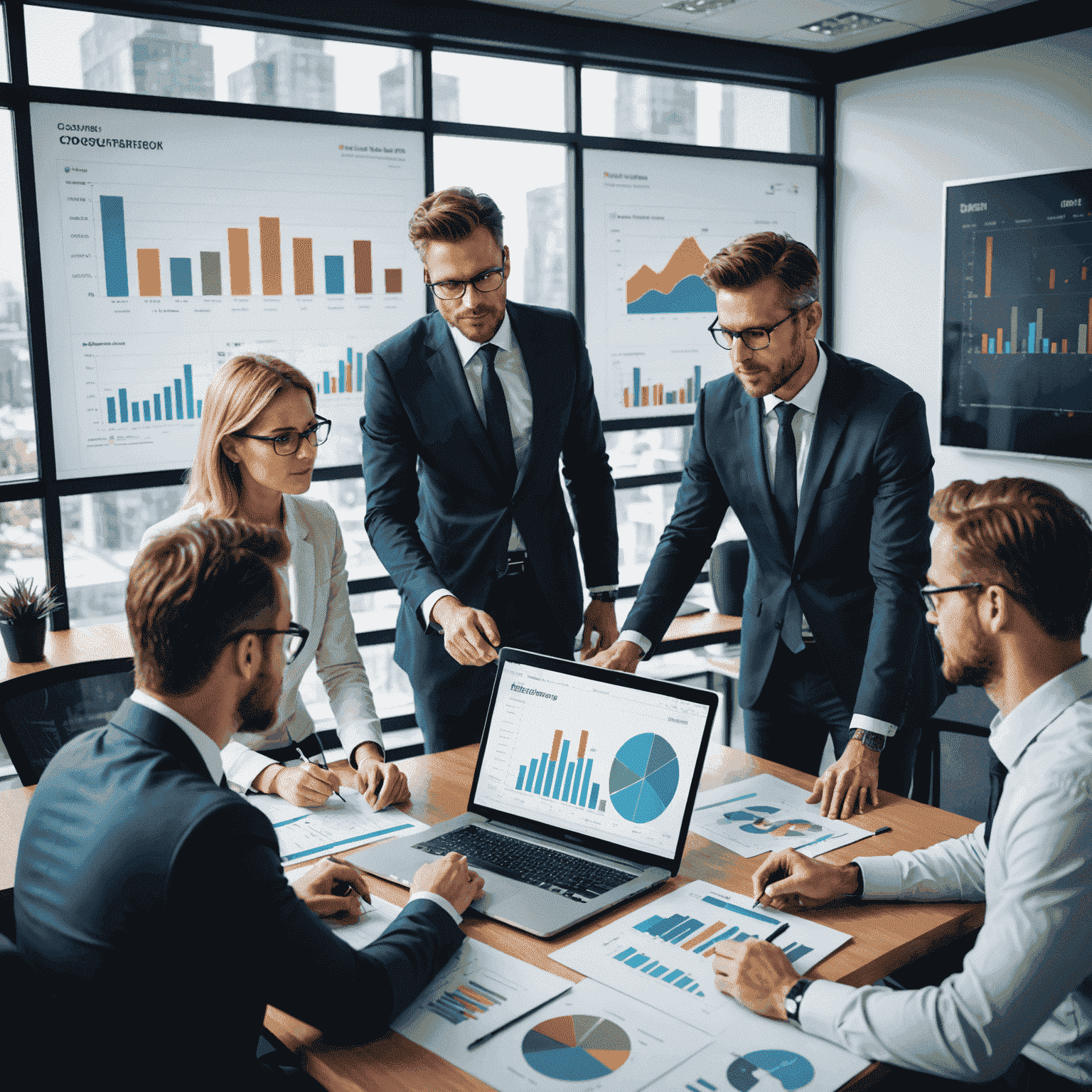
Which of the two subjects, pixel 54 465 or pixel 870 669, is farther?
pixel 54 465

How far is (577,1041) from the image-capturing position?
4.01 feet

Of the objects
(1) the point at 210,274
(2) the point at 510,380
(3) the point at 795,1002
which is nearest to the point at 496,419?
(2) the point at 510,380

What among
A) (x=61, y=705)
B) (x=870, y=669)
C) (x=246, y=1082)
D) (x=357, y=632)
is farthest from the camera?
(x=357, y=632)

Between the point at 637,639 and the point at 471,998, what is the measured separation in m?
1.02

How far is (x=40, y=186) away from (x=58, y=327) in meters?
0.45

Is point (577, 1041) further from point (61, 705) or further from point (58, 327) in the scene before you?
point (58, 327)

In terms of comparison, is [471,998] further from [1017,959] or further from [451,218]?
[451,218]

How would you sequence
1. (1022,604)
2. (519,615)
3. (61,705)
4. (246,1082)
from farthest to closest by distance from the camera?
(519,615) → (61,705) → (1022,604) → (246,1082)

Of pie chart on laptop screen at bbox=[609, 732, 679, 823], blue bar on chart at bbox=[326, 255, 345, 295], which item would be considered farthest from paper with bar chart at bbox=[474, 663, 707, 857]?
blue bar on chart at bbox=[326, 255, 345, 295]

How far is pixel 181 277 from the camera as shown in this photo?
12.3 feet

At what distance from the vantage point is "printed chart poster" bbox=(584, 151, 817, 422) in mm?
4723

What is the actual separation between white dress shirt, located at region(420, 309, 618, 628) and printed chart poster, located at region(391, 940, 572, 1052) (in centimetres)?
126

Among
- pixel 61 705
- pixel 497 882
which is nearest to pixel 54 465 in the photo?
pixel 61 705

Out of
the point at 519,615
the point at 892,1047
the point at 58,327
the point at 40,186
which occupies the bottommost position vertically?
the point at 892,1047
